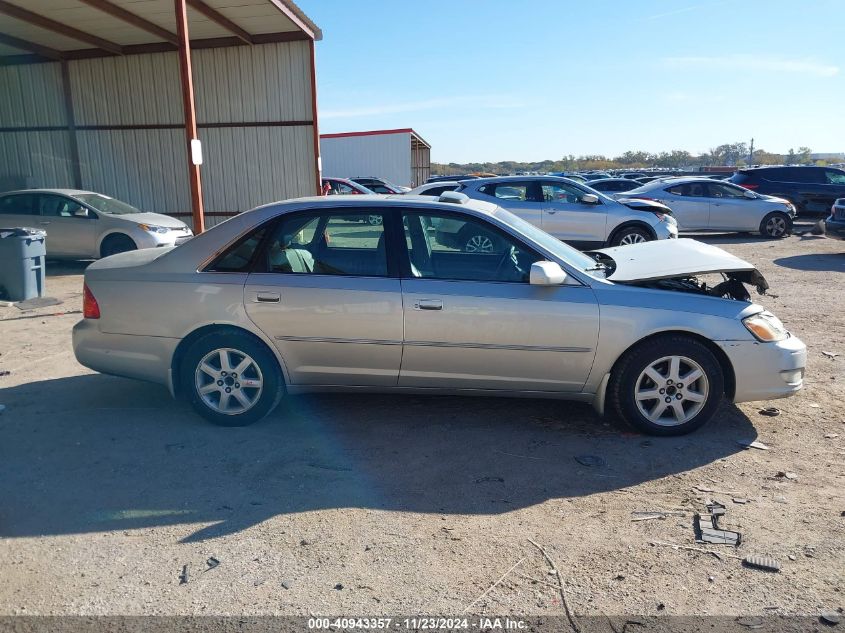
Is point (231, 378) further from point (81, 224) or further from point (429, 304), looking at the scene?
point (81, 224)

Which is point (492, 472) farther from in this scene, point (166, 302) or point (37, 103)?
point (37, 103)

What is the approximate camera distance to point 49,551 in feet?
11.1

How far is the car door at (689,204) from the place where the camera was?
16.9 m

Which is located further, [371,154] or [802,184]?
[371,154]

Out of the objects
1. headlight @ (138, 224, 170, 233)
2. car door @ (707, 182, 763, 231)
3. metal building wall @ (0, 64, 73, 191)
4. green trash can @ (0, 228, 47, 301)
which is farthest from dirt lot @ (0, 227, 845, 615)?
metal building wall @ (0, 64, 73, 191)

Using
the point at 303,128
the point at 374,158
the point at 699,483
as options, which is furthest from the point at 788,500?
the point at 374,158

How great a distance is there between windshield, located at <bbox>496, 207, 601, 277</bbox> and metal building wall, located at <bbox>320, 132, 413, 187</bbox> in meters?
32.4

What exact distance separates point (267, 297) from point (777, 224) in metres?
16.2

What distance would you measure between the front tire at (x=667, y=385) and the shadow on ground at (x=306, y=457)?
0.15 meters

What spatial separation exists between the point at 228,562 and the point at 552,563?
153 centimetres

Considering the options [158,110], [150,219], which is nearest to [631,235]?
[150,219]

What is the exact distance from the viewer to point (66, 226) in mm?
12141

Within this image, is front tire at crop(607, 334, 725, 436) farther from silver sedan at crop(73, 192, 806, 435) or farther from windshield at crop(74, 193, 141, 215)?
windshield at crop(74, 193, 141, 215)

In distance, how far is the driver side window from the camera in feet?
15.5
